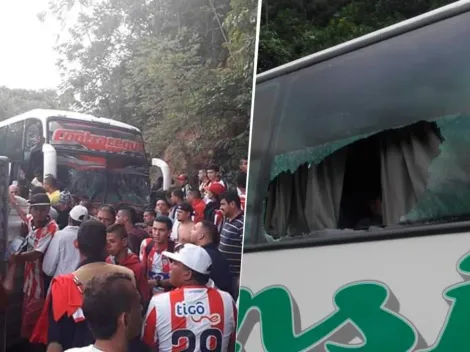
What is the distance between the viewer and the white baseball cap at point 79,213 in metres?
1.25

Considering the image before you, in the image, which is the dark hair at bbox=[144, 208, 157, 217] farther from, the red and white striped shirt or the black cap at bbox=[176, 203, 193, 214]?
the red and white striped shirt

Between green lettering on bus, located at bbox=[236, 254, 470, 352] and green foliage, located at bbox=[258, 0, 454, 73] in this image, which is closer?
green lettering on bus, located at bbox=[236, 254, 470, 352]

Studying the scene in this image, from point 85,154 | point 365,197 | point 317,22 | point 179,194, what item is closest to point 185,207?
point 179,194

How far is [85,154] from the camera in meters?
1.27

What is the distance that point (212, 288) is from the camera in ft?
4.19

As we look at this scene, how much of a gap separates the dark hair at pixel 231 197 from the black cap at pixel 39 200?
14.2 inches

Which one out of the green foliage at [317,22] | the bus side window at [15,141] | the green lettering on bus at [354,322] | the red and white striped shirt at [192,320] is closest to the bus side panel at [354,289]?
the green lettering on bus at [354,322]

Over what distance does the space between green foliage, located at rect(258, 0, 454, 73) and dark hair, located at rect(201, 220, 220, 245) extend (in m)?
0.49

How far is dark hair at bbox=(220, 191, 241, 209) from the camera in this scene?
1276mm

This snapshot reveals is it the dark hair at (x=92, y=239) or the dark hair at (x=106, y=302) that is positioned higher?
the dark hair at (x=92, y=239)

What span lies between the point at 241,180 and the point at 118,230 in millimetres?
278

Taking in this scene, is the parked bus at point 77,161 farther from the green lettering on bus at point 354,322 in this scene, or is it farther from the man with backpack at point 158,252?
the green lettering on bus at point 354,322

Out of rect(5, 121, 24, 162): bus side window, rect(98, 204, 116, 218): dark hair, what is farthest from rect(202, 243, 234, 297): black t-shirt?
rect(5, 121, 24, 162): bus side window

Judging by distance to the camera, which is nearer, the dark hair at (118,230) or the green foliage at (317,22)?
the dark hair at (118,230)
